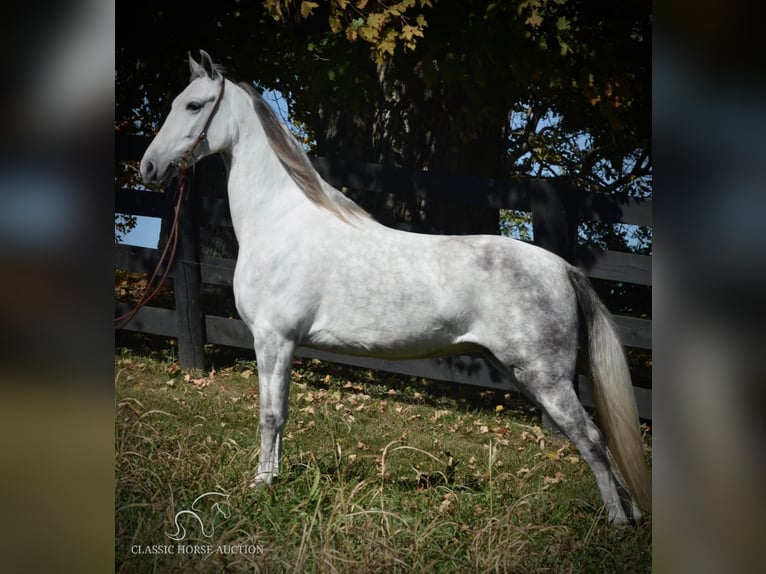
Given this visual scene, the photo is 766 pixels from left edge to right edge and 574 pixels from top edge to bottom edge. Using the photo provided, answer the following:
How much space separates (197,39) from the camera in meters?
3.39

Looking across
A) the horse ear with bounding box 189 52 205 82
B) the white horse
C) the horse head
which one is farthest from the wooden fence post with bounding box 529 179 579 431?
the horse ear with bounding box 189 52 205 82

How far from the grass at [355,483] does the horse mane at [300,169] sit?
76 centimetres

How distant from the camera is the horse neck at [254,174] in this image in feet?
10.6

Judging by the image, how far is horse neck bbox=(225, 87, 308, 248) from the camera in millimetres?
3238

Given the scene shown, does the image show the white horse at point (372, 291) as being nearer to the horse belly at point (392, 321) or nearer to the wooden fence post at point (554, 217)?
the horse belly at point (392, 321)

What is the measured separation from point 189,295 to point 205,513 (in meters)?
1.04

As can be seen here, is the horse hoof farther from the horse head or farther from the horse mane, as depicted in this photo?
the horse head

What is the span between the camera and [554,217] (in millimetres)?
3312

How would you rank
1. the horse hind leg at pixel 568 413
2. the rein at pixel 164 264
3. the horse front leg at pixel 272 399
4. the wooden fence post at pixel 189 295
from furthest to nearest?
the wooden fence post at pixel 189 295 < the rein at pixel 164 264 < the horse front leg at pixel 272 399 < the horse hind leg at pixel 568 413

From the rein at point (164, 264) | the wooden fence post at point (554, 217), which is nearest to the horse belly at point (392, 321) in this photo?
the wooden fence post at point (554, 217)
